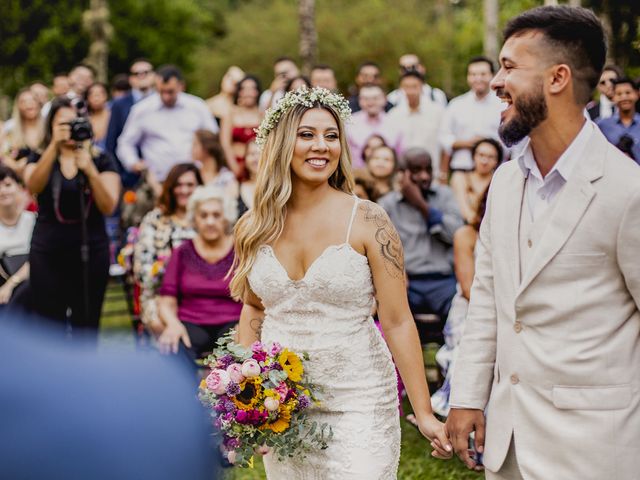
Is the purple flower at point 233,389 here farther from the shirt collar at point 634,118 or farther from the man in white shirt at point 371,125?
the man in white shirt at point 371,125

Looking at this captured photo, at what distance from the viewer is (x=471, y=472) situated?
686 cm

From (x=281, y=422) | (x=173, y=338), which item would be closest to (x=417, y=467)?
(x=173, y=338)

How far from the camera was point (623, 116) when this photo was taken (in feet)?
30.3

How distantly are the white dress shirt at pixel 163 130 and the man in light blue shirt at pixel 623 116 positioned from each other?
4631mm

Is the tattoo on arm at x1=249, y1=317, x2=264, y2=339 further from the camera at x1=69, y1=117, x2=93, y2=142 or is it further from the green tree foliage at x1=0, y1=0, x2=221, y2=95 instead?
the green tree foliage at x1=0, y1=0, x2=221, y2=95

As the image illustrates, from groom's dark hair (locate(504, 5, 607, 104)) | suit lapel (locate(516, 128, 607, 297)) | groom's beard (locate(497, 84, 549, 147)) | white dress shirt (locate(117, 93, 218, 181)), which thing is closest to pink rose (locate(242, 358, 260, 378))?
suit lapel (locate(516, 128, 607, 297))

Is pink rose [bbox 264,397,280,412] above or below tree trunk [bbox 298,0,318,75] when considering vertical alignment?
below

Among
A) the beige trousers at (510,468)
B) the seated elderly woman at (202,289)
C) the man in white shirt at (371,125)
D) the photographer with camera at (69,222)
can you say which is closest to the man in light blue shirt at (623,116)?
the man in white shirt at (371,125)

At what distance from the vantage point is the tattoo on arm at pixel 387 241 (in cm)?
438

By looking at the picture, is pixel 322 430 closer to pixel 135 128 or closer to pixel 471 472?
pixel 471 472

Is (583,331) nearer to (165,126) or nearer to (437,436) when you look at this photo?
(437,436)

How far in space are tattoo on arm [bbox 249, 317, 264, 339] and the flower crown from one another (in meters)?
0.78

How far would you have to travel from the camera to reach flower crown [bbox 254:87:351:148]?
454 cm

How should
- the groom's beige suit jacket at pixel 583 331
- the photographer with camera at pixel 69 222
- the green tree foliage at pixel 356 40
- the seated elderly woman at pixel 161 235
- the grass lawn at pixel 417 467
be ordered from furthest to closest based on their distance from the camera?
the green tree foliage at pixel 356 40 → the seated elderly woman at pixel 161 235 → the photographer with camera at pixel 69 222 → the grass lawn at pixel 417 467 → the groom's beige suit jacket at pixel 583 331
